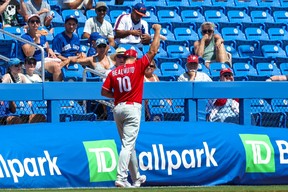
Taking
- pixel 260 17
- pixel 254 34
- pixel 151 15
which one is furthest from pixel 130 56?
pixel 260 17

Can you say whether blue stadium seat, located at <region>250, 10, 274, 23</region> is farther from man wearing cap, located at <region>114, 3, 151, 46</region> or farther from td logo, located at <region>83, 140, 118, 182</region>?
td logo, located at <region>83, 140, 118, 182</region>

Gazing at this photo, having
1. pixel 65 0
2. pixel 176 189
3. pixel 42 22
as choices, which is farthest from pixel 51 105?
pixel 65 0

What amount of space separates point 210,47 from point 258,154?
4275 mm

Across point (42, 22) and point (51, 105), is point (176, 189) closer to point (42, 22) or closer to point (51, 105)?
point (51, 105)

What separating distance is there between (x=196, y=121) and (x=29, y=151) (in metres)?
2.75

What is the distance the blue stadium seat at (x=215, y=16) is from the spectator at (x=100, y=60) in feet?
14.6

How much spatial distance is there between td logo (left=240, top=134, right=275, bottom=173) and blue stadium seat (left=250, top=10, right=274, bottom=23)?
21.7 ft

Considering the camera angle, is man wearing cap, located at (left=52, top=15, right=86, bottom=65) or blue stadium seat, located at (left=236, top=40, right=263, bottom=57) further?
blue stadium seat, located at (left=236, top=40, right=263, bottom=57)

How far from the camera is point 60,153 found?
39.1 ft

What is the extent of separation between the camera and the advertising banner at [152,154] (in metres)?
11.7

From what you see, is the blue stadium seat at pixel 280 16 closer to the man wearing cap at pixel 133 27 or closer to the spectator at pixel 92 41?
the man wearing cap at pixel 133 27

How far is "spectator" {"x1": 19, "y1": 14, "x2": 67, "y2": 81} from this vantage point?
47.2ft

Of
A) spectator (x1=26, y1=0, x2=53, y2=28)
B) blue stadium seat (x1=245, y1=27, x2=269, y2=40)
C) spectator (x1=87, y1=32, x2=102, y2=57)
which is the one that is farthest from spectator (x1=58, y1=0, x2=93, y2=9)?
blue stadium seat (x1=245, y1=27, x2=269, y2=40)

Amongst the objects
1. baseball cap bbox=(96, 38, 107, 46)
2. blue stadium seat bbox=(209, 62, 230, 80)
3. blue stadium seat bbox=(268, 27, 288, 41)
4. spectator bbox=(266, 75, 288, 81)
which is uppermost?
baseball cap bbox=(96, 38, 107, 46)
